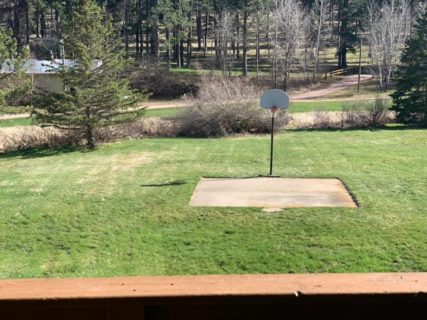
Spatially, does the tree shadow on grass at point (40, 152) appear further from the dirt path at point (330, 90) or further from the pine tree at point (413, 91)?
the dirt path at point (330, 90)

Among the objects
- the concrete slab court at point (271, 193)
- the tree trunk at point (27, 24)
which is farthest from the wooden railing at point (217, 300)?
the tree trunk at point (27, 24)

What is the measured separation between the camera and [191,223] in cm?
967

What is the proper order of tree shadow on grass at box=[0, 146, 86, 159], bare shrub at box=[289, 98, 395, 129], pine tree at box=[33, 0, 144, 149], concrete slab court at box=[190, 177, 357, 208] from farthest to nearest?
bare shrub at box=[289, 98, 395, 129] < pine tree at box=[33, 0, 144, 149] < tree shadow on grass at box=[0, 146, 86, 159] < concrete slab court at box=[190, 177, 357, 208]

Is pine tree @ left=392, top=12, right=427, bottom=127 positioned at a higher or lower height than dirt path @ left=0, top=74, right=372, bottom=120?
higher

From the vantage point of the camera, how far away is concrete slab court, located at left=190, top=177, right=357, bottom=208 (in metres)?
10.7

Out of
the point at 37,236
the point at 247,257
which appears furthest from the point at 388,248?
the point at 37,236

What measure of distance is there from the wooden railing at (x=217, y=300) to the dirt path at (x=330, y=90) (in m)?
44.1

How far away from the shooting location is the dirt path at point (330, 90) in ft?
152

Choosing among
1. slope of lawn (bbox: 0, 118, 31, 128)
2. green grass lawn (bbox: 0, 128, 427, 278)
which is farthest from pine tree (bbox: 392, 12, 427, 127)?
slope of lawn (bbox: 0, 118, 31, 128)

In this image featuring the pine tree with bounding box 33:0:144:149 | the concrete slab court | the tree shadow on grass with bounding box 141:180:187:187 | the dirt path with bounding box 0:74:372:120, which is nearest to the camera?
the concrete slab court

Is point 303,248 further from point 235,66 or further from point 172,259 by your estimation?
point 235,66

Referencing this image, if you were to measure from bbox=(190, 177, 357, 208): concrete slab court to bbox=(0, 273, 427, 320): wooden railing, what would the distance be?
29.0ft

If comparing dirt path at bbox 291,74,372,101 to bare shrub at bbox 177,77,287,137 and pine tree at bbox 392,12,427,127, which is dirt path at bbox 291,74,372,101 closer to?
pine tree at bbox 392,12,427,127

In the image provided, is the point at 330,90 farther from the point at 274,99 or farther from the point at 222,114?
the point at 274,99
